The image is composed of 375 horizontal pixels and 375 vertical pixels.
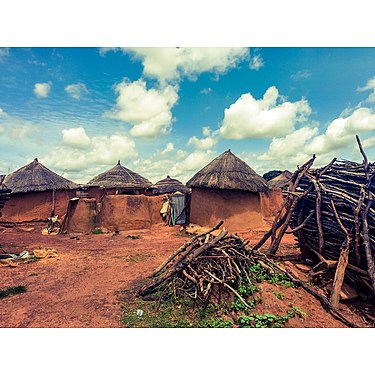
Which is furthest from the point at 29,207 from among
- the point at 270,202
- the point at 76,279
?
the point at 270,202

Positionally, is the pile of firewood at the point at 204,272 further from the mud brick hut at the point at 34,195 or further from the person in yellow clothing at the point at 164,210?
the mud brick hut at the point at 34,195

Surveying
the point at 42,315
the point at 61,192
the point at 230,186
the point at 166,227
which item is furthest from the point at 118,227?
the point at 42,315

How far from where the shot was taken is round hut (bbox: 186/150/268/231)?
45.1 ft

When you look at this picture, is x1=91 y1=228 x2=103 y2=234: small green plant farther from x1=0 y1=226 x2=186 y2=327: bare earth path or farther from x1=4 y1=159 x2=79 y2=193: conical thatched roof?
x1=4 y1=159 x2=79 y2=193: conical thatched roof

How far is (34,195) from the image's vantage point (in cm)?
1598

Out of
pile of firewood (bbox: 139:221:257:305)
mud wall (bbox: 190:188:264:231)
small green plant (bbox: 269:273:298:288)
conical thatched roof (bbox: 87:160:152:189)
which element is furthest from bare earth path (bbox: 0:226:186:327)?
conical thatched roof (bbox: 87:160:152:189)

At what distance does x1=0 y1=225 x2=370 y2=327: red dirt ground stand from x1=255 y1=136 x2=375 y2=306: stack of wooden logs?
904 mm

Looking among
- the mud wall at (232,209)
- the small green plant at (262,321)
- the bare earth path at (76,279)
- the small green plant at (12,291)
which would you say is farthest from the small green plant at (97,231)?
the small green plant at (262,321)

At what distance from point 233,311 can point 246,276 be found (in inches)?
32.1

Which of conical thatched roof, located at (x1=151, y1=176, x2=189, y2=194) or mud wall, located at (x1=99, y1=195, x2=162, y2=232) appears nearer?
mud wall, located at (x1=99, y1=195, x2=162, y2=232)

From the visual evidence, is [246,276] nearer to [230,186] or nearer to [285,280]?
[285,280]

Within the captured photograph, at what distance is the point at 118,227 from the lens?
14477mm

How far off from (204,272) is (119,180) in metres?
14.4

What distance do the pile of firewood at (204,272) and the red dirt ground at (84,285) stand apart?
0.65m
